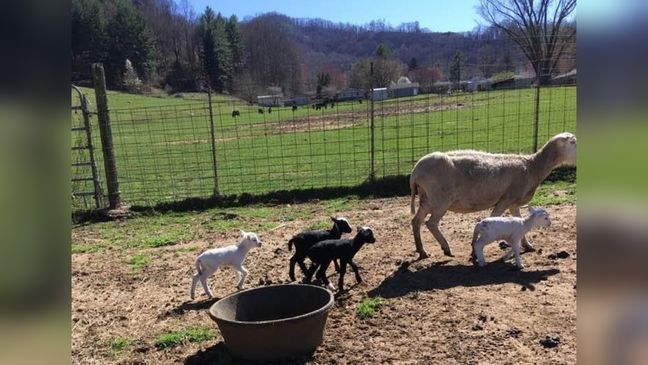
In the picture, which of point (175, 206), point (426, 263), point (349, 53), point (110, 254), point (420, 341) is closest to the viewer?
point (420, 341)

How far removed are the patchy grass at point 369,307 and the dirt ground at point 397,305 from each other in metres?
0.09

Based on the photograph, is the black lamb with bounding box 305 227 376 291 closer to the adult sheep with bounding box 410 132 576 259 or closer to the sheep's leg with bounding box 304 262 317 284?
the sheep's leg with bounding box 304 262 317 284

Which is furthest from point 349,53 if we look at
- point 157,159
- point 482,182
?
point 482,182

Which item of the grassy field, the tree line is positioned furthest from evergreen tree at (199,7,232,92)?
the grassy field

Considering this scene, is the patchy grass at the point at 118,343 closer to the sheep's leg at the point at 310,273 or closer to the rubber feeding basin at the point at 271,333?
the rubber feeding basin at the point at 271,333

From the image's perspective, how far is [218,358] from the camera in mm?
4891

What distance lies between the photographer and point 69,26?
971 millimetres

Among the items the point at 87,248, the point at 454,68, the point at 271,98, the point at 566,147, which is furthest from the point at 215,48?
the point at 566,147

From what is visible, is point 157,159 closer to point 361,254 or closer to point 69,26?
point 361,254

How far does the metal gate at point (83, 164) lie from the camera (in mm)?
12141

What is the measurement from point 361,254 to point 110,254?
14.1 feet

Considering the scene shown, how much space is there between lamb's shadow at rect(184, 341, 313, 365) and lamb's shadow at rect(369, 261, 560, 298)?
152 cm

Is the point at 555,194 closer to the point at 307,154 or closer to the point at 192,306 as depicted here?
the point at 192,306

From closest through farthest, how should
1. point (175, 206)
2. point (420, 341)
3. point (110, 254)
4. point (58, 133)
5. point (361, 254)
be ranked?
point (58, 133), point (420, 341), point (361, 254), point (110, 254), point (175, 206)
